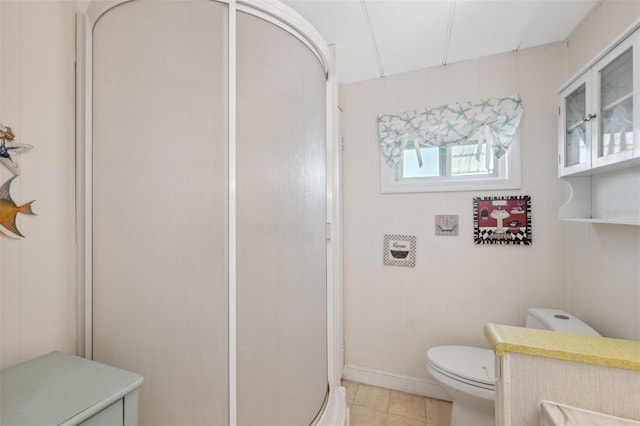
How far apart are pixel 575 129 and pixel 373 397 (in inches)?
78.1

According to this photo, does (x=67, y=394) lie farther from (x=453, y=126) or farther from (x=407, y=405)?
(x=453, y=126)

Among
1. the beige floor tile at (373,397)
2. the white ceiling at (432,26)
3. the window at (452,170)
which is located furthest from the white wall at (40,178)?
the window at (452,170)

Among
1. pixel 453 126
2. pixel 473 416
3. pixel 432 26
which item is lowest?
pixel 473 416

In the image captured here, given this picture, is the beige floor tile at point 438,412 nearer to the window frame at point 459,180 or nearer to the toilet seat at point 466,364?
the toilet seat at point 466,364

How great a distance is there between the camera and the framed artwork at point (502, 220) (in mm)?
1739

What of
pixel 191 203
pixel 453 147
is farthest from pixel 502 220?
pixel 191 203

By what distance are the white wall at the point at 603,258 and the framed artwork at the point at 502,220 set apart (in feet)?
0.72

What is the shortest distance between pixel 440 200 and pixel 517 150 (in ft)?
1.79

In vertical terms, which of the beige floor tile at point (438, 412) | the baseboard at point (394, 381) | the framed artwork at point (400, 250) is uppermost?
the framed artwork at point (400, 250)

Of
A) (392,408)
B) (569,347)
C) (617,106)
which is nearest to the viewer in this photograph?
(569,347)

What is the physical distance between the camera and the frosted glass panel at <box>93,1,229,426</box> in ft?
3.12

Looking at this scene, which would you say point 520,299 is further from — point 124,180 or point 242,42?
point 124,180

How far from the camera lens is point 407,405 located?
6.03 ft

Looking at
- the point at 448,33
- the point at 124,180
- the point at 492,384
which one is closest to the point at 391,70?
the point at 448,33
